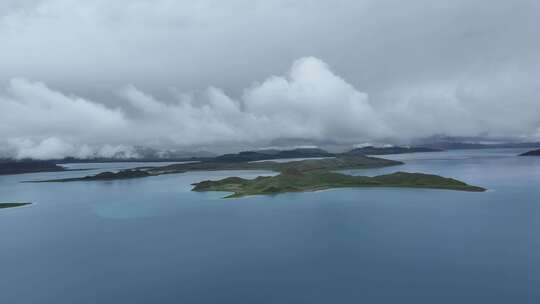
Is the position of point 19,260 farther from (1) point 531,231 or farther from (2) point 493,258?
(1) point 531,231

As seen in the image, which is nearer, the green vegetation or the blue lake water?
the blue lake water

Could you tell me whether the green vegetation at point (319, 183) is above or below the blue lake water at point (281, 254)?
above

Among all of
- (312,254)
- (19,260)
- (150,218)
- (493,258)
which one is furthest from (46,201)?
(493,258)

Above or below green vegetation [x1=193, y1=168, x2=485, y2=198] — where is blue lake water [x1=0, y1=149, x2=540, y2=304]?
below

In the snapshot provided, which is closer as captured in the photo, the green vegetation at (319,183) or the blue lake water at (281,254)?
the blue lake water at (281,254)
